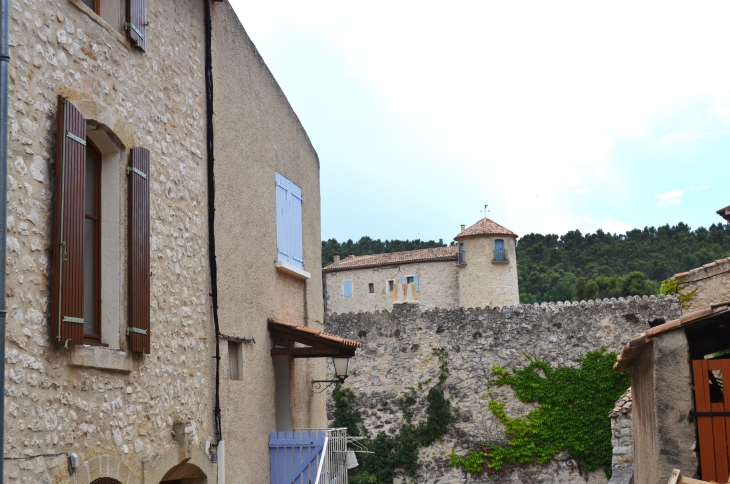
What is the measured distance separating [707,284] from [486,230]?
79.4 feet

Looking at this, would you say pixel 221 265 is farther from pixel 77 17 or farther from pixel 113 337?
pixel 77 17

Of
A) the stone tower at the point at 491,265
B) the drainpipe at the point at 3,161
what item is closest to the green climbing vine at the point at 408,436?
the drainpipe at the point at 3,161

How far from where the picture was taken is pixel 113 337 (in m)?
6.54

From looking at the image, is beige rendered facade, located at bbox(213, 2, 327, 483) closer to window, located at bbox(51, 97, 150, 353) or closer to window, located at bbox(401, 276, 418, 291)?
window, located at bbox(51, 97, 150, 353)

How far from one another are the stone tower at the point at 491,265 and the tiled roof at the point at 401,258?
1554 millimetres

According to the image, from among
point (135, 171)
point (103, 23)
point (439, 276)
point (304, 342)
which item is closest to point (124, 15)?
point (103, 23)

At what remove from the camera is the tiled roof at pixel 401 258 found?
42.9 meters

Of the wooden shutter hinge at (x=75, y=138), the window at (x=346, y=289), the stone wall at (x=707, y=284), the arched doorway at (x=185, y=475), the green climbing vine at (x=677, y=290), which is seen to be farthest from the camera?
the window at (x=346, y=289)

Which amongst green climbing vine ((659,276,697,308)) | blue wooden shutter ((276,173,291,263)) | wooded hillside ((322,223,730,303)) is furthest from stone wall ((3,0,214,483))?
wooded hillside ((322,223,730,303))

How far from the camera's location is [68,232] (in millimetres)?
5793

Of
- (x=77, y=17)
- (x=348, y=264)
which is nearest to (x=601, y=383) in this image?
(x=77, y=17)

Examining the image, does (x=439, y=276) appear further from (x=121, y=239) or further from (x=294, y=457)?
(x=121, y=239)

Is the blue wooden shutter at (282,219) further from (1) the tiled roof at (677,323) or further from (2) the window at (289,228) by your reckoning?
(1) the tiled roof at (677,323)

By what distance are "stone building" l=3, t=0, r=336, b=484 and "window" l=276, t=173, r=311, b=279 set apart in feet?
Answer: 0.14
